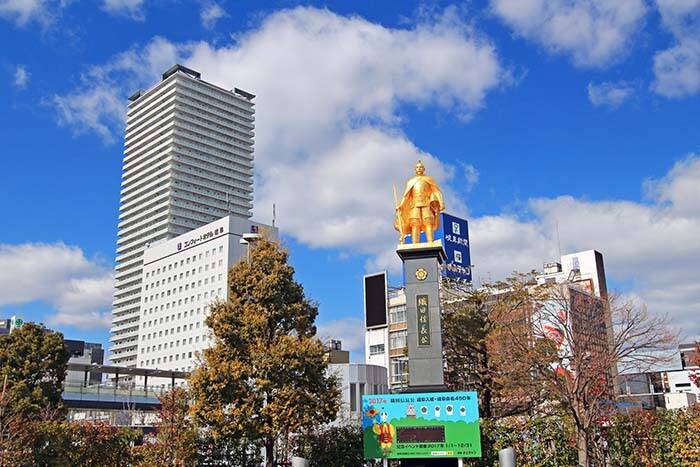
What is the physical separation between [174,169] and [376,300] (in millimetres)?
86606

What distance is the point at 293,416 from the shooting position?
2000cm

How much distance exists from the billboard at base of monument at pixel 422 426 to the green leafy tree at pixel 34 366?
10969 millimetres

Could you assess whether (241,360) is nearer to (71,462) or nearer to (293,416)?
(293,416)

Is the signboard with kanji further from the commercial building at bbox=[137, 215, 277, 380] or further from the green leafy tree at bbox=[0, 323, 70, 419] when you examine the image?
the commercial building at bbox=[137, 215, 277, 380]

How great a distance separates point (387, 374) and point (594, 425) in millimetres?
36139

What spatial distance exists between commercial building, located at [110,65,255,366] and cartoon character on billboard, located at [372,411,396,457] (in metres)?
111

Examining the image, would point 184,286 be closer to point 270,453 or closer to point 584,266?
point 584,266

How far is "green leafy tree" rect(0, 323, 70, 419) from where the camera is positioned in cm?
2164

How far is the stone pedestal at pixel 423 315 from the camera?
21328 mm

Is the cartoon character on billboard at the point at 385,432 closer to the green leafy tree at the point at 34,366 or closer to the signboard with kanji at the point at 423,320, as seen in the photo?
the signboard with kanji at the point at 423,320

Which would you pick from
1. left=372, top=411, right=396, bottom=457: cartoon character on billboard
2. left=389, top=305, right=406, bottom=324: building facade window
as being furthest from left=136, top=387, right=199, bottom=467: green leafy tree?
left=389, top=305, right=406, bottom=324: building facade window

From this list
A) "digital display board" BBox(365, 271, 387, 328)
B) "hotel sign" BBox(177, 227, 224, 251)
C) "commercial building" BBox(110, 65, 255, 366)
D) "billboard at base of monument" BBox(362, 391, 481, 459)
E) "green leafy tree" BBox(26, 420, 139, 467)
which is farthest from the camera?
"commercial building" BBox(110, 65, 255, 366)

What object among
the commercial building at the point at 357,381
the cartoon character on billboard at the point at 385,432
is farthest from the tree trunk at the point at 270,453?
the commercial building at the point at 357,381

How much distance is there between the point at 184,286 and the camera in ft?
327
